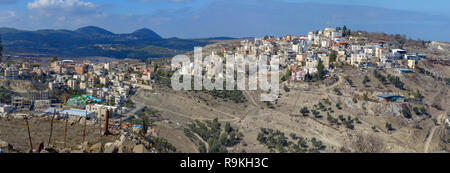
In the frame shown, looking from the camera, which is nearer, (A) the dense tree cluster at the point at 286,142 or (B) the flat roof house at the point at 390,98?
(A) the dense tree cluster at the point at 286,142

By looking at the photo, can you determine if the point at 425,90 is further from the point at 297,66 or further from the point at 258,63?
the point at 258,63

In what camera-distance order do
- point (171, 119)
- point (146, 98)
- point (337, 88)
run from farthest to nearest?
point (337, 88)
point (146, 98)
point (171, 119)

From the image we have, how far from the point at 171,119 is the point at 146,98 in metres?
2.77

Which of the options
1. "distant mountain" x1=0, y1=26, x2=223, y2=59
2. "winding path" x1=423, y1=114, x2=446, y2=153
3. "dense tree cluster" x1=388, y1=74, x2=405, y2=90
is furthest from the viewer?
"distant mountain" x1=0, y1=26, x2=223, y2=59

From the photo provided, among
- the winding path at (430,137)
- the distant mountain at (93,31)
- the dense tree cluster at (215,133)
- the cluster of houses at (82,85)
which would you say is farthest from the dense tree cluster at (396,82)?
the distant mountain at (93,31)

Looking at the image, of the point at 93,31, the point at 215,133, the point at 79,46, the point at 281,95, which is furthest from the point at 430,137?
the point at 93,31

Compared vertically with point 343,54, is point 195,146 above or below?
below

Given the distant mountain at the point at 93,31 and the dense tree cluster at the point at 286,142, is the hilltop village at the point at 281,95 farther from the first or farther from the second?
the distant mountain at the point at 93,31

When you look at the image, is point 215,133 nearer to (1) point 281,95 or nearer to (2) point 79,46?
(1) point 281,95

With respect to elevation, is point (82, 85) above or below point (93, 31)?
below

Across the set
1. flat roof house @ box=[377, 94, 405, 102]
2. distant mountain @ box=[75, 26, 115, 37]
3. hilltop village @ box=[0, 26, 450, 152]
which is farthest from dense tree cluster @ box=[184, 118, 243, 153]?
distant mountain @ box=[75, 26, 115, 37]

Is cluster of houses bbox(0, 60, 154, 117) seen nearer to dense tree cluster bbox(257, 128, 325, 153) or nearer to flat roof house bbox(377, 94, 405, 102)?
dense tree cluster bbox(257, 128, 325, 153)

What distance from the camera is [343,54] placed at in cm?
2077
